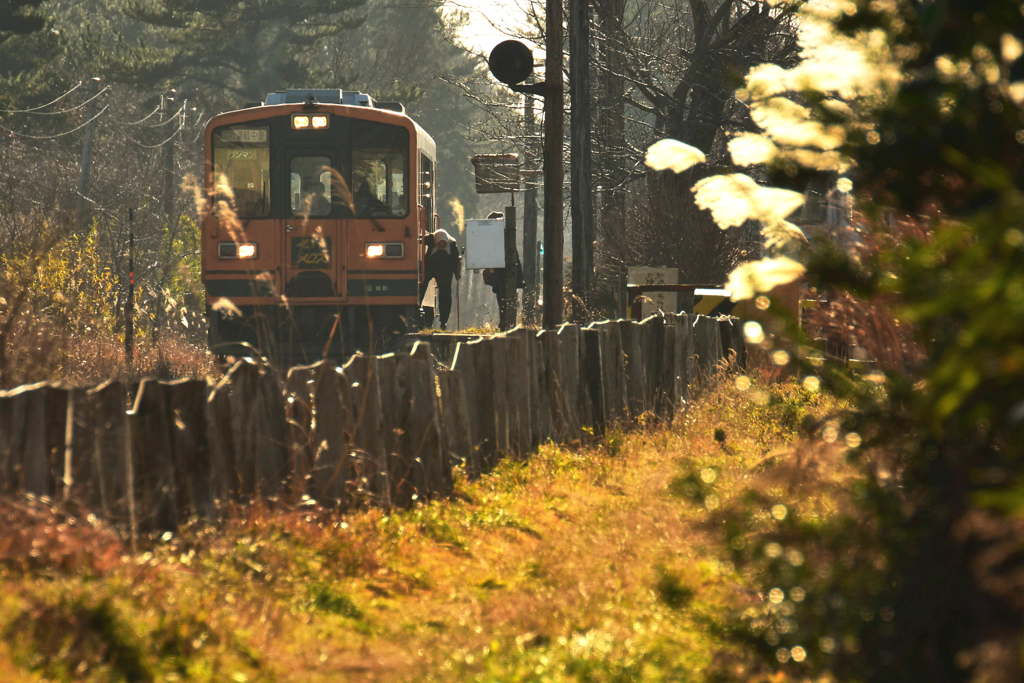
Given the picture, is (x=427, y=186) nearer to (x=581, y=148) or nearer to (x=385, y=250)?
(x=385, y=250)

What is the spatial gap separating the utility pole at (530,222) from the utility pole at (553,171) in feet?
25.6

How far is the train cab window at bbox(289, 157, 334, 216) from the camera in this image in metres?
16.9

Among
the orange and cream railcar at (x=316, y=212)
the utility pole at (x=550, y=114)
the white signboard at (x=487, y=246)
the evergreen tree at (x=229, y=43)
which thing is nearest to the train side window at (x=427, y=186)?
the orange and cream railcar at (x=316, y=212)

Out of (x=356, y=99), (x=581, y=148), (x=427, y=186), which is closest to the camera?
(x=356, y=99)

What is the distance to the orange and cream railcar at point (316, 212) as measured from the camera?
16734mm

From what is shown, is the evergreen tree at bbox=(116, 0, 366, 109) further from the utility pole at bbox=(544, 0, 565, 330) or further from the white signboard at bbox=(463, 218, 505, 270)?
the utility pole at bbox=(544, 0, 565, 330)

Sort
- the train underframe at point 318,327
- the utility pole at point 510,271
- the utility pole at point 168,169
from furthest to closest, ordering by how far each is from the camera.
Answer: the utility pole at point 168,169 → the utility pole at point 510,271 → the train underframe at point 318,327

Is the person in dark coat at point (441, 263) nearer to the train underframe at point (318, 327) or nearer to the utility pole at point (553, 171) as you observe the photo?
the train underframe at point (318, 327)

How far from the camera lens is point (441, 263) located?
20375 millimetres

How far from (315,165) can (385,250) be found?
1.37 meters

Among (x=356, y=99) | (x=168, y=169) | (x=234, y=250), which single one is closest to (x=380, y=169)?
(x=356, y=99)

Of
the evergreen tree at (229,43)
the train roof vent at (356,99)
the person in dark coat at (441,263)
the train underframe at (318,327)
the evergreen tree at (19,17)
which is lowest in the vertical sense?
the train underframe at (318,327)

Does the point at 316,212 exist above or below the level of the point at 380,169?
below

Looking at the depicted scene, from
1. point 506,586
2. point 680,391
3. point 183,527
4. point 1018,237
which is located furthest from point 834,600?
point 680,391
